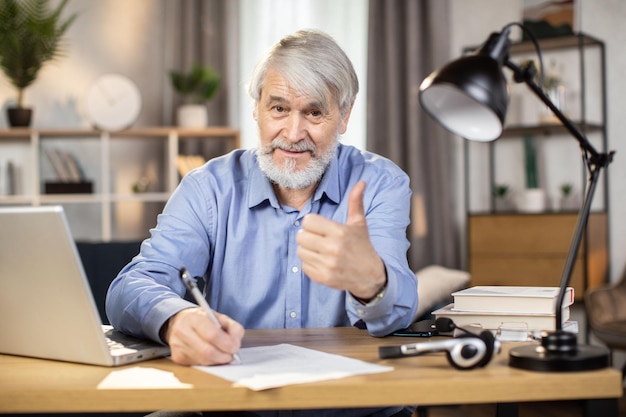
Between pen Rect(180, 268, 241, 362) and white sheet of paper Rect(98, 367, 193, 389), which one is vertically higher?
pen Rect(180, 268, 241, 362)

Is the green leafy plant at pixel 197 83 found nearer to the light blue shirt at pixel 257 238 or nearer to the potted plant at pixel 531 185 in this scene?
the potted plant at pixel 531 185

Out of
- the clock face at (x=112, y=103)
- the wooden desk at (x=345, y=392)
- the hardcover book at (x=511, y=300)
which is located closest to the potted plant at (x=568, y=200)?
the clock face at (x=112, y=103)

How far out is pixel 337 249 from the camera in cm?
125

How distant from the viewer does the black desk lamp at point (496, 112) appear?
115cm

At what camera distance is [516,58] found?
5070 mm

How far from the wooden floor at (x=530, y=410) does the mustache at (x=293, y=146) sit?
231cm

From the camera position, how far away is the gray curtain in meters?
5.08

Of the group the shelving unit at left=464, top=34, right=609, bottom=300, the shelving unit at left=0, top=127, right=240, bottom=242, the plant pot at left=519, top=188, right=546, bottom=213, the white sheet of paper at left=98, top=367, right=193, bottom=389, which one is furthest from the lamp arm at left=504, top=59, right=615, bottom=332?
the shelving unit at left=0, top=127, right=240, bottom=242

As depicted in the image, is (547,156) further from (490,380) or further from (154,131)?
(490,380)

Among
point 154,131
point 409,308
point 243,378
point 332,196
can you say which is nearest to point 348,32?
point 154,131

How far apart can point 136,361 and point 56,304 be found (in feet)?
0.49

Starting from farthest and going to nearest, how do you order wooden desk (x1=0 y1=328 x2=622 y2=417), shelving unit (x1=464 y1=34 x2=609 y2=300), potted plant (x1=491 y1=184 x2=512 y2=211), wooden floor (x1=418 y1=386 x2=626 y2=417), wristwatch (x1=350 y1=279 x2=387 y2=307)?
potted plant (x1=491 y1=184 x2=512 y2=211) → shelving unit (x1=464 y1=34 x2=609 y2=300) → wooden floor (x1=418 y1=386 x2=626 y2=417) → wristwatch (x1=350 y1=279 x2=387 y2=307) → wooden desk (x1=0 y1=328 x2=622 y2=417)

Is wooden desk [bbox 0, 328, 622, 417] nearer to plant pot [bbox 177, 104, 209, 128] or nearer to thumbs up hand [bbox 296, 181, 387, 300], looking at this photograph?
thumbs up hand [bbox 296, 181, 387, 300]

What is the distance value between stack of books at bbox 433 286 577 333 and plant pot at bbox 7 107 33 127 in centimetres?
404
